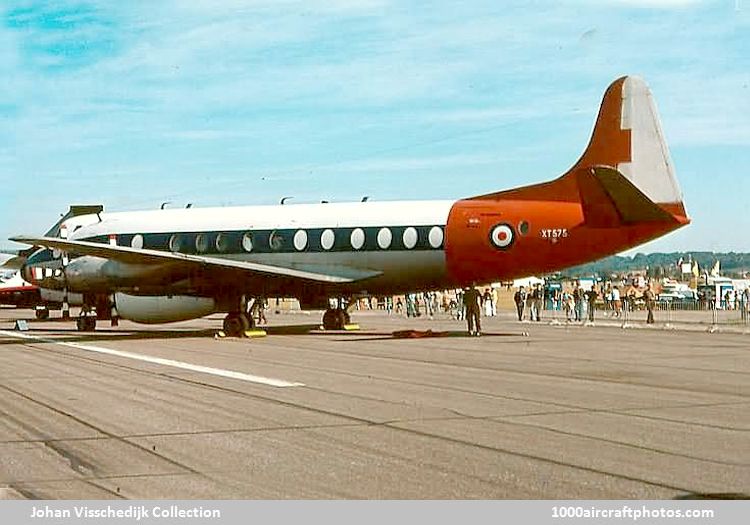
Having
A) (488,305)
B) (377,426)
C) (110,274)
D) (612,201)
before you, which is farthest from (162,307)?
(488,305)

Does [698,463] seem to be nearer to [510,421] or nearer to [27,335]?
[510,421]

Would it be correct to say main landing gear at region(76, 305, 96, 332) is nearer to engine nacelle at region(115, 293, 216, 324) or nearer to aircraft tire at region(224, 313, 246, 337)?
engine nacelle at region(115, 293, 216, 324)

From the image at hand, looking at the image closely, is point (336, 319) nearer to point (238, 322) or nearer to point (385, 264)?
point (238, 322)

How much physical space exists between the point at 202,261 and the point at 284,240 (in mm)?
3133

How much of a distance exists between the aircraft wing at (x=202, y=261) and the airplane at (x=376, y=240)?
1.8 inches

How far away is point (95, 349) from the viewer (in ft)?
83.6

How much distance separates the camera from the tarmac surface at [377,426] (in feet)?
26.8

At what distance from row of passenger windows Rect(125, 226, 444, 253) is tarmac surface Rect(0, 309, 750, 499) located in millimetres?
7503

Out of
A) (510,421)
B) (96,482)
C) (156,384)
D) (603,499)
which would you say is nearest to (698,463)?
(603,499)

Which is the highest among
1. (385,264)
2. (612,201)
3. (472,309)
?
(612,201)

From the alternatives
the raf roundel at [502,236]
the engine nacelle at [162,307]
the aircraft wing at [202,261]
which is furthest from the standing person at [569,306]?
the engine nacelle at [162,307]

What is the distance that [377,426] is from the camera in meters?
11.3

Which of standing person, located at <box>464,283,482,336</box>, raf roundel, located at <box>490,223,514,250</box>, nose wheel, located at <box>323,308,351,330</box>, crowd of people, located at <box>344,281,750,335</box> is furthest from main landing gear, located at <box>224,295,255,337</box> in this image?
raf roundel, located at <box>490,223,514,250</box>

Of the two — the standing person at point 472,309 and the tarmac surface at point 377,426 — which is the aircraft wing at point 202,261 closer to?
the standing person at point 472,309
